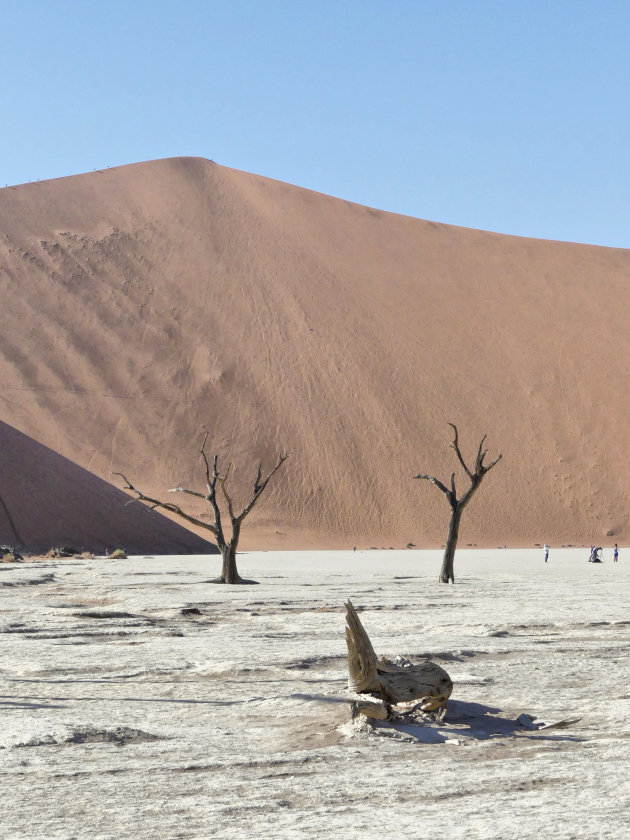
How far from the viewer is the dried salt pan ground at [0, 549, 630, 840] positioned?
15.8 ft

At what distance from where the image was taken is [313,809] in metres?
4.93

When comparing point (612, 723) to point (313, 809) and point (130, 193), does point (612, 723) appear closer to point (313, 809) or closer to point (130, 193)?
point (313, 809)

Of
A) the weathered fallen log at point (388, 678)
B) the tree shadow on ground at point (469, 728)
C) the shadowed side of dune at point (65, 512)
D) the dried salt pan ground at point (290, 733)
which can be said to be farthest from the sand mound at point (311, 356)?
the tree shadow on ground at point (469, 728)

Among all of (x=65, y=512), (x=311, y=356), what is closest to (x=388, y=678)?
(x=65, y=512)

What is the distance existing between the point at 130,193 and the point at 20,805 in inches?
3136

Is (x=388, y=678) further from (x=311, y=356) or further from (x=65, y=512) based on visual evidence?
(x=311, y=356)

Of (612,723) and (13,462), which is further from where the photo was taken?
(13,462)

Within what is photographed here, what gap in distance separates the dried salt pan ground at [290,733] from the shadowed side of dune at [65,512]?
26423 mm

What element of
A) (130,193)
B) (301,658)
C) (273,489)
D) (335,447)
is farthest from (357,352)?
(301,658)

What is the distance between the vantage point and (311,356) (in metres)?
72.1

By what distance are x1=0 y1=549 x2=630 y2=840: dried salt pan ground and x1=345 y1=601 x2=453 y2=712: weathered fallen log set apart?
0.73ft

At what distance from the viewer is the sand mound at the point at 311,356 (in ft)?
213

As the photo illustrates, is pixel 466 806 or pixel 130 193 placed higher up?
pixel 130 193

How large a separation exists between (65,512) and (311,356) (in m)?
32.9
